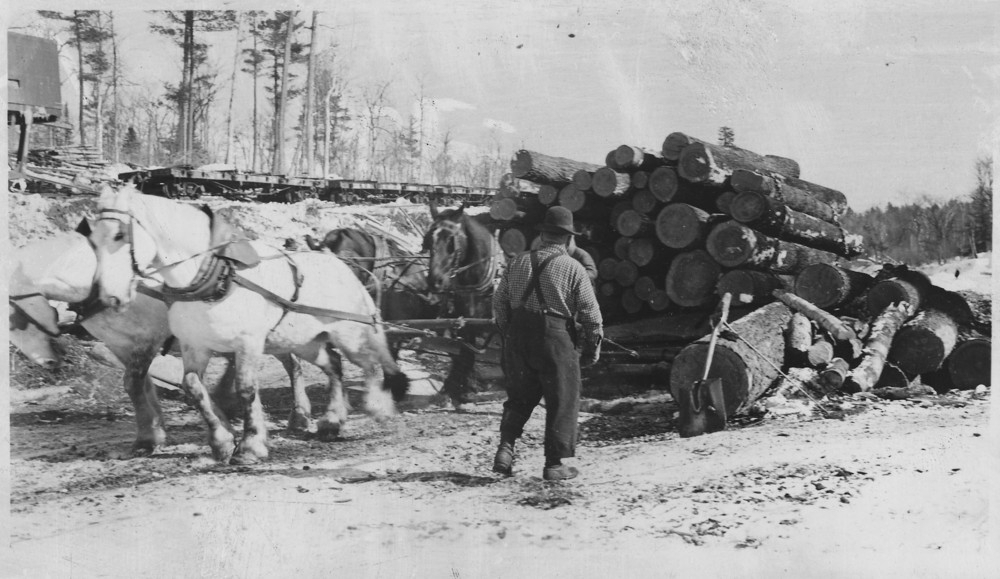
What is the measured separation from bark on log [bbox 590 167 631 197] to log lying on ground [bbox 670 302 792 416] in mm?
1131

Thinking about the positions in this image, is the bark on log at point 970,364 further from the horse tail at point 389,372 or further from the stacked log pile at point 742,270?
the horse tail at point 389,372

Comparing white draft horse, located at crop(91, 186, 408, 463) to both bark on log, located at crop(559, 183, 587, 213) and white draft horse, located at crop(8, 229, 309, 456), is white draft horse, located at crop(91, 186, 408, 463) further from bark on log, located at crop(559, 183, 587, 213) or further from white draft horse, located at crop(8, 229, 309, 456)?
bark on log, located at crop(559, 183, 587, 213)

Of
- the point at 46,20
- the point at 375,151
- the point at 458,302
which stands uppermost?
the point at 46,20

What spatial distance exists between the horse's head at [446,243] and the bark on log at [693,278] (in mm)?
1427

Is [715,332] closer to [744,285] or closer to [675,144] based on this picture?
[744,285]

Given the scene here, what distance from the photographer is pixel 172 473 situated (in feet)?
14.1

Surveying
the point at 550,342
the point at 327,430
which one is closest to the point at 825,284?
the point at 550,342

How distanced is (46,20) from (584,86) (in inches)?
126

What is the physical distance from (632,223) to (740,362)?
1.26 metres

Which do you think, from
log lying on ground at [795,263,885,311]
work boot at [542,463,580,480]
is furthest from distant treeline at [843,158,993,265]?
work boot at [542,463,580,480]

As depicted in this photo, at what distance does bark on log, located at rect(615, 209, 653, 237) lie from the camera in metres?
5.39

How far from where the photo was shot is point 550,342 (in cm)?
411

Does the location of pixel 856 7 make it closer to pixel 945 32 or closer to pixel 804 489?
pixel 945 32

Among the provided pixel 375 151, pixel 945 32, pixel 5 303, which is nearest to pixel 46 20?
pixel 5 303
